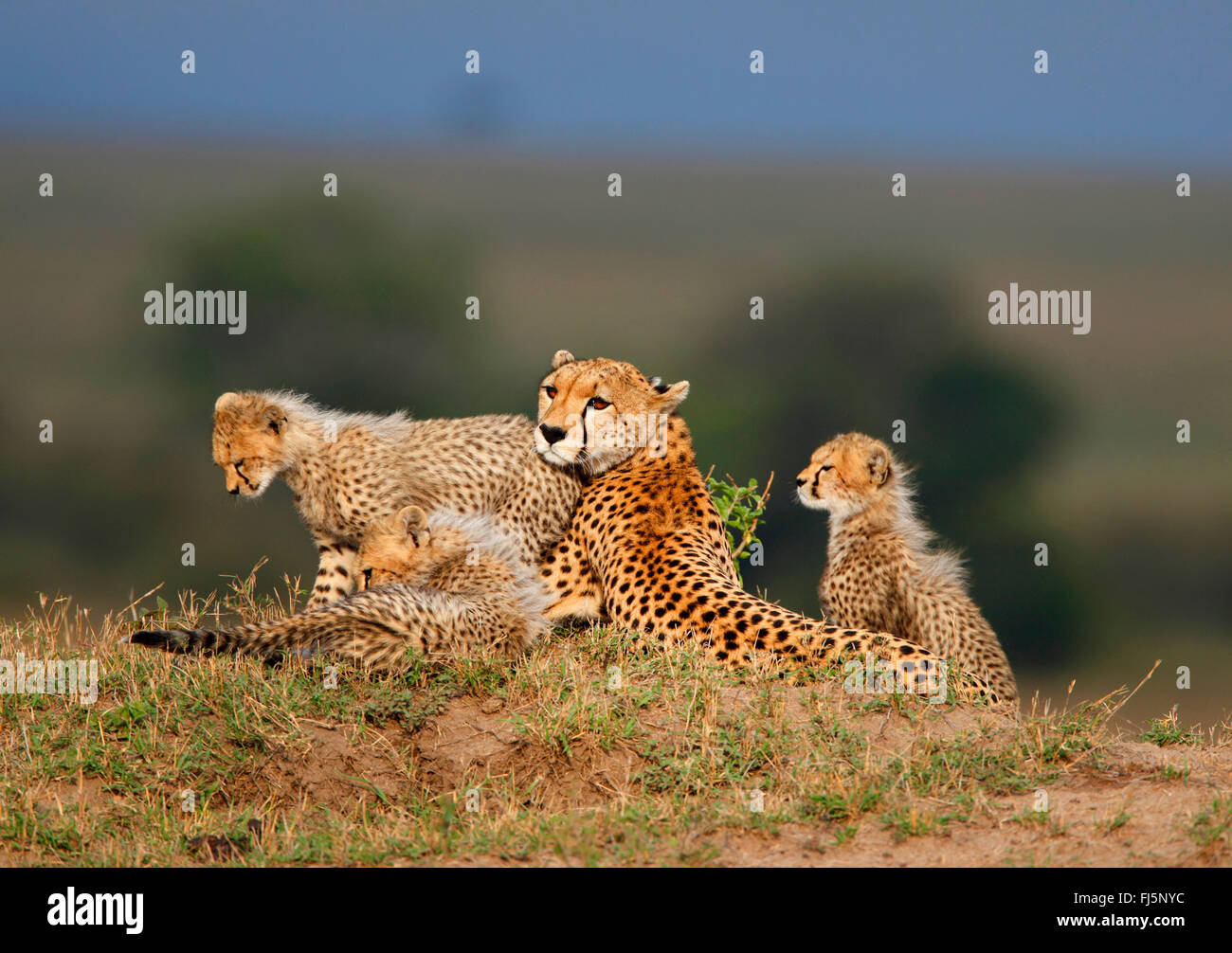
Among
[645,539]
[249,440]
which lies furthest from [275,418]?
[645,539]

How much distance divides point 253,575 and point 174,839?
2024 millimetres

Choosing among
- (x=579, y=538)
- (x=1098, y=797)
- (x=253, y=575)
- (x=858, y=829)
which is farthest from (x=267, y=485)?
(x=1098, y=797)

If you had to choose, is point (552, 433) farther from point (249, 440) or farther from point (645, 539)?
point (249, 440)

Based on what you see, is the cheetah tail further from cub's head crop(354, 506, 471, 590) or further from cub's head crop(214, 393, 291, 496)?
cub's head crop(214, 393, 291, 496)

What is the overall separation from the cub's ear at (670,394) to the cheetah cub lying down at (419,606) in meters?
0.83

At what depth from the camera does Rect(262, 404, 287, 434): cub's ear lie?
5219 mm

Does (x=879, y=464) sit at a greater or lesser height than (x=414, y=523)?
greater

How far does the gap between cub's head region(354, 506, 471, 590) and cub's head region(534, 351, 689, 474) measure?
61 cm

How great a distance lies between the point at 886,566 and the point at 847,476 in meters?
0.44

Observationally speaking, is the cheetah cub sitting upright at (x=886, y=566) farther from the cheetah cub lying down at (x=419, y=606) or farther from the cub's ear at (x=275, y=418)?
the cub's ear at (x=275, y=418)

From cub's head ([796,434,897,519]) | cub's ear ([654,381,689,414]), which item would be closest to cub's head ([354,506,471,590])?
cub's ear ([654,381,689,414])

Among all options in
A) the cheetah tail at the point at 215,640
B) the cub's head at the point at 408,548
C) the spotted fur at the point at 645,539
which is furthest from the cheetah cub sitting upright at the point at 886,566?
the cheetah tail at the point at 215,640

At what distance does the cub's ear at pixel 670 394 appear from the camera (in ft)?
17.8

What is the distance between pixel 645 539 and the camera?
5160 millimetres
